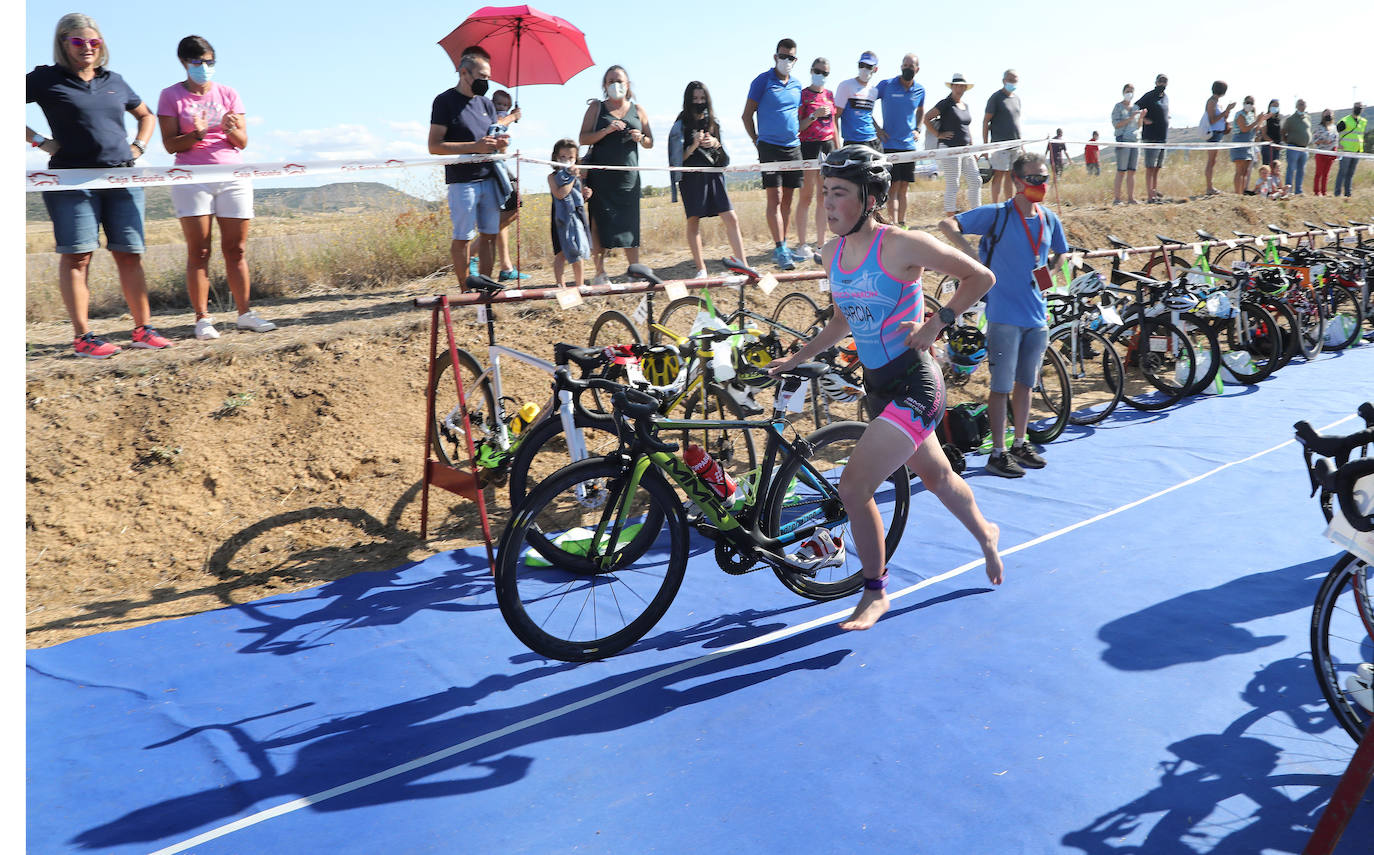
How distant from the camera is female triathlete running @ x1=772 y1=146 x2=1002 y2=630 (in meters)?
3.89

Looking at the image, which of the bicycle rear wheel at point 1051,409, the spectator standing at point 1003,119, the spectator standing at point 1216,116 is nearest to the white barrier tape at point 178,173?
the bicycle rear wheel at point 1051,409

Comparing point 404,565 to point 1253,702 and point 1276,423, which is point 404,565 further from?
point 1276,423

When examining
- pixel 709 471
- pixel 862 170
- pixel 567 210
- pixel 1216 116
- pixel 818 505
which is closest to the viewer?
pixel 862 170

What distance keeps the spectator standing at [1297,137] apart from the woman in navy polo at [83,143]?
63.9ft

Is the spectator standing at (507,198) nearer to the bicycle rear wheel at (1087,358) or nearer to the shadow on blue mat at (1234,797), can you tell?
the bicycle rear wheel at (1087,358)

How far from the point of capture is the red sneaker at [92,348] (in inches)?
276

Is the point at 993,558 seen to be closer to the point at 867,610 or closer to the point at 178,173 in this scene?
the point at 867,610

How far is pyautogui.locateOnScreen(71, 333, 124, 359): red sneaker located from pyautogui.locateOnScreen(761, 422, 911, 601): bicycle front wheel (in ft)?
18.1

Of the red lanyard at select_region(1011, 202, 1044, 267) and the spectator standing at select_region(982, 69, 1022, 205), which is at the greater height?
the spectator standing at select_region(982, 69, 1022, 205)

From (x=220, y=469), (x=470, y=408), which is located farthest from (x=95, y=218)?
(x=470, y=408)

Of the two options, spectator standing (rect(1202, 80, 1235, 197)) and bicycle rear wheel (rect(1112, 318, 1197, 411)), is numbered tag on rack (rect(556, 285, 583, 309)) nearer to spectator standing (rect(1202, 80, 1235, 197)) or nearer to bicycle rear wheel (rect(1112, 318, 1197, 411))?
bicycle rear wheel (rect(1112, 318, 1197, 411))

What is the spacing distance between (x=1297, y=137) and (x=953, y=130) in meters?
12.2

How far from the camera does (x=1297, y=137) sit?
19297 mm

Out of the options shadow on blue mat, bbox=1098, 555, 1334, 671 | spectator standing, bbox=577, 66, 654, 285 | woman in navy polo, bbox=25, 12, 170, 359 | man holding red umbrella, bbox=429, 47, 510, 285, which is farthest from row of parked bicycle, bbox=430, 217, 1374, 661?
woman in navy polo, bbox=25, 12, 170, 359
